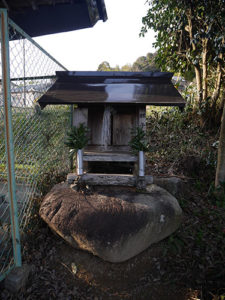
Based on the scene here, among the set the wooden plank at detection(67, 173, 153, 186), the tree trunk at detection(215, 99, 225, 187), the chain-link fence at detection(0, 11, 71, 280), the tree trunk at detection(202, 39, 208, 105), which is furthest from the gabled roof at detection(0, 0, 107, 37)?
the tree trunk at detection(202, 39, 208, 105)

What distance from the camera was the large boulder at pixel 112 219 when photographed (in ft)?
6.73

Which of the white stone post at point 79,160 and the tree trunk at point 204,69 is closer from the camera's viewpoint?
the white stone post at point 79,160

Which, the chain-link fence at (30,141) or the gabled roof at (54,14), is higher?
the gabled roof at (54,14)

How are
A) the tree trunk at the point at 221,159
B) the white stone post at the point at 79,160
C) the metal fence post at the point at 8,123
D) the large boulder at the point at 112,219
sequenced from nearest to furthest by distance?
the metal fence post at the point at 8,123 < the large boulder at the point at 112,219 < the white stone post at the point at 79,160 < the tree trunk at the point at 221,159

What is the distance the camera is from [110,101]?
225 cm

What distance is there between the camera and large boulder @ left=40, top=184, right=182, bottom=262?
6.73 feet

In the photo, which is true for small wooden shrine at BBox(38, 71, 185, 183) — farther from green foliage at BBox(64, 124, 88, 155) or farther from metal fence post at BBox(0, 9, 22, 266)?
metal fence post at BBox(0, 9, 22, 266)

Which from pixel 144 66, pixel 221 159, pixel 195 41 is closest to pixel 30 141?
pixel 221 159

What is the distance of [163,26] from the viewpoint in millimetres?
5547

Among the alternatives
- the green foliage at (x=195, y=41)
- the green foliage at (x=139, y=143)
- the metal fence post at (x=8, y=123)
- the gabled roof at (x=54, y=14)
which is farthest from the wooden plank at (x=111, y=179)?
the green foliage at (x=195, y=41)

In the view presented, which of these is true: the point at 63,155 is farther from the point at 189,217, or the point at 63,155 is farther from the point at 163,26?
the point at 163,26

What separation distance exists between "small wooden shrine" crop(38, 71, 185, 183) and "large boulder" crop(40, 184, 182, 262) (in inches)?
19.6

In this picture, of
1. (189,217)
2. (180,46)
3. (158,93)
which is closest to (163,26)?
(180,46)

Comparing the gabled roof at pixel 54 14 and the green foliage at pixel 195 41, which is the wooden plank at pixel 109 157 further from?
the green foliage at pixel 195 41
